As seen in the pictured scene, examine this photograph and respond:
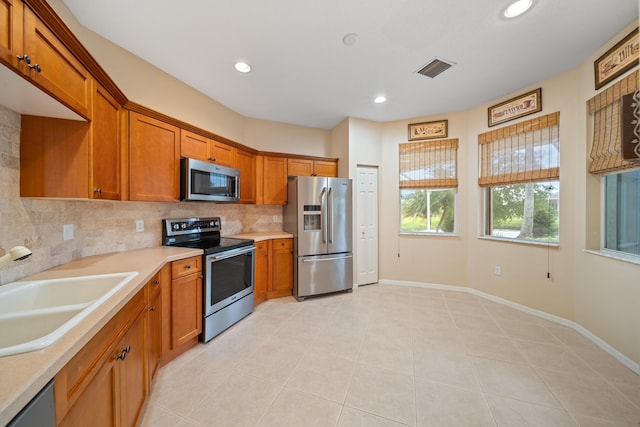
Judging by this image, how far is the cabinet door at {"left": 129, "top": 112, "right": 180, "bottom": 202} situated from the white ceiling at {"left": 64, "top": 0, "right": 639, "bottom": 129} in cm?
73

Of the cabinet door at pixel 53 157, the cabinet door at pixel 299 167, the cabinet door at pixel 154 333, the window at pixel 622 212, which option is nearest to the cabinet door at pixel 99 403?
the cabinet door at pixel 154 333

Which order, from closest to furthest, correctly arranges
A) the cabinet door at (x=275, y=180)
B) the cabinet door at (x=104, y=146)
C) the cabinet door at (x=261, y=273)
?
the cabinet door at (x=104, y=146) < the cabinet door at (x=261, y=273) < the cabinet door at (x=275, y=180)

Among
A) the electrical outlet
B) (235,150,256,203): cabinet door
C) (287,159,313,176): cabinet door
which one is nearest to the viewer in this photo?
the electrical outlet

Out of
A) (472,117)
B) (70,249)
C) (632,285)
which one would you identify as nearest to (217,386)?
(70,249)

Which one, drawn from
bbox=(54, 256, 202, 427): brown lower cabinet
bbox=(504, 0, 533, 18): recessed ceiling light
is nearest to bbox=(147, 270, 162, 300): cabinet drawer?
bbox=(54, 256, 202, 427): brown lower cabinet

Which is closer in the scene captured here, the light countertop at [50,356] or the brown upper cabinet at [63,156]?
the light countertop at [50,356]

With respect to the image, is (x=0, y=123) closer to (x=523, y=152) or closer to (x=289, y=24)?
(x=289, y=24)

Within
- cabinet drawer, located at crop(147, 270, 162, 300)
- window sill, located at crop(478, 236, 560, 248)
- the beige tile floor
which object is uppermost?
window sill, located at crop(478, 236, 560, 248)

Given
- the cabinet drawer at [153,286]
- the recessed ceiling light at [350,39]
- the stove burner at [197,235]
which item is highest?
the recessed ceiling light at [350,39]

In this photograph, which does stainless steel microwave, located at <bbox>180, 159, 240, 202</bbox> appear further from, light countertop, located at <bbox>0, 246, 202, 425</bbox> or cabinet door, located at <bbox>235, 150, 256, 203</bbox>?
light countertop, located at <bbox>0, 246, 202, 425</bbox>

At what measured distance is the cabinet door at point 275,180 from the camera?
3438 millimetres

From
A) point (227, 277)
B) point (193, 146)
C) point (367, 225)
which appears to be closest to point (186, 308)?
point (227, 277)

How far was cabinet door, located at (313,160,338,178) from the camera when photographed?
3713mm

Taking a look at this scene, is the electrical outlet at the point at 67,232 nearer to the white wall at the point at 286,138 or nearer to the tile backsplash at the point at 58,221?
the tile backsplash at the point at 58,221
